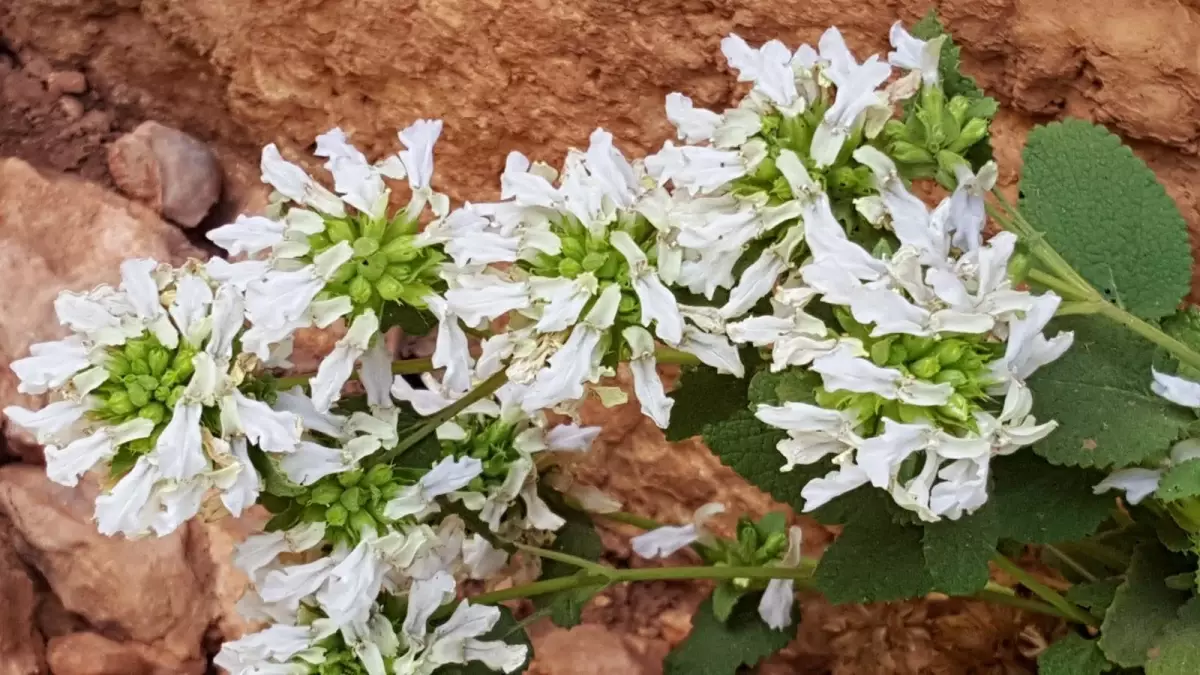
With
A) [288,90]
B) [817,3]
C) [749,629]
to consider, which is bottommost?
[749,629]

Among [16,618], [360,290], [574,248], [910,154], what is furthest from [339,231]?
[16,618]

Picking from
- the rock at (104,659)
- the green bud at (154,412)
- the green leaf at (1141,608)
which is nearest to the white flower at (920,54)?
the green leaf at (1141,608)

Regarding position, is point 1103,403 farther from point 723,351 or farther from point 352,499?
point 352,499

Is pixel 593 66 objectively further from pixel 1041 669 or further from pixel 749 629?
pixel 1041 669

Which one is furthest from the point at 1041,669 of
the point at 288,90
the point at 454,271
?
the point at 288,90

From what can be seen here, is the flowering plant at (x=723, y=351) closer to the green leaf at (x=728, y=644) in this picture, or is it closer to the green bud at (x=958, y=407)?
the green bud at (x=958, y=407)

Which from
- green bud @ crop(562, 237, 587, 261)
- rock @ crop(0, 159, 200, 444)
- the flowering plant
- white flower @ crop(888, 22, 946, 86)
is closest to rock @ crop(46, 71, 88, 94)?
rock @ crop(0, 159, 200, 444)
